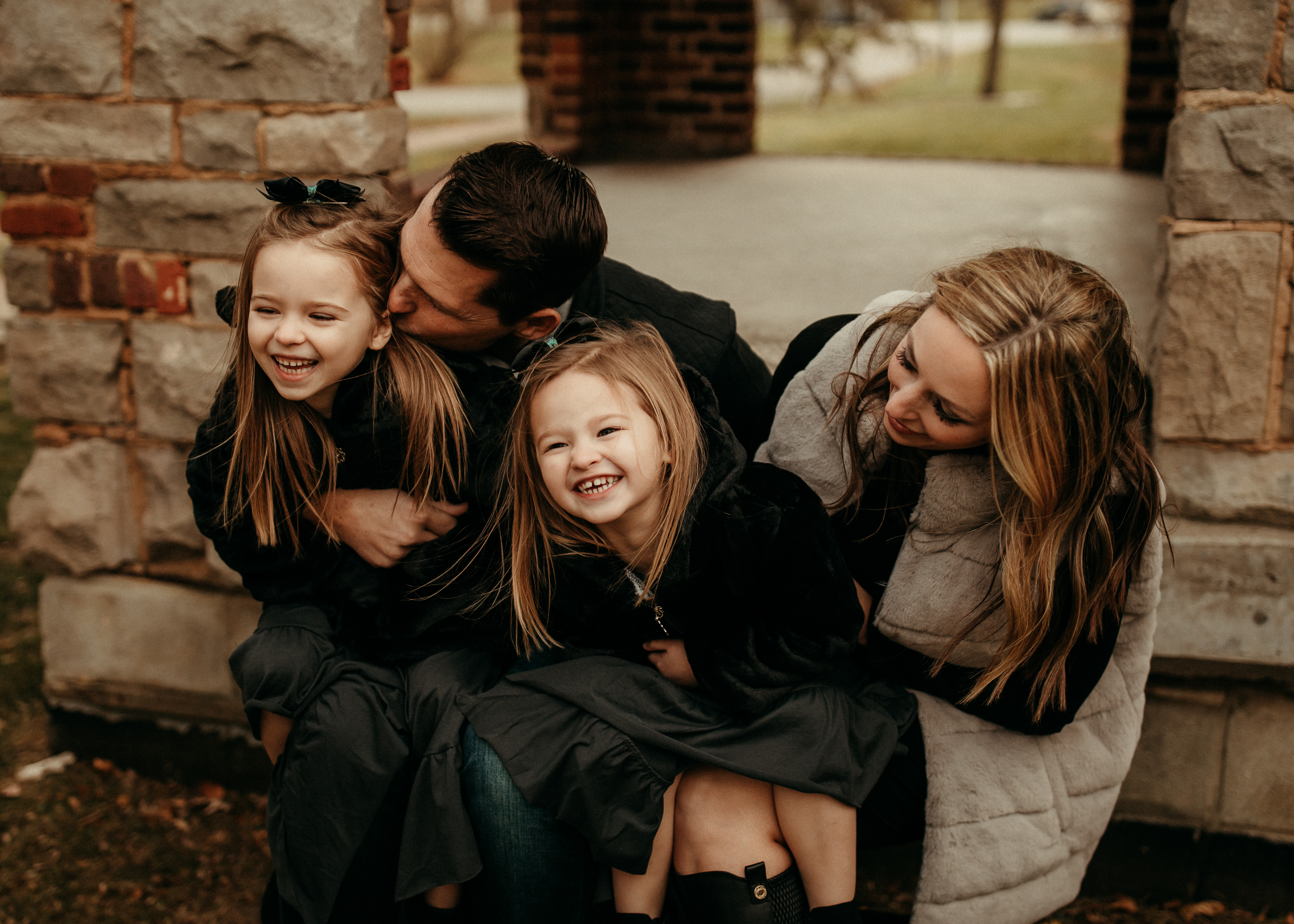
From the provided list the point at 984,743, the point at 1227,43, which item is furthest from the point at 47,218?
the point at 1227,43

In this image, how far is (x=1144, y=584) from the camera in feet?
5.86

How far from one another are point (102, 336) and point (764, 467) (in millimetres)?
1599

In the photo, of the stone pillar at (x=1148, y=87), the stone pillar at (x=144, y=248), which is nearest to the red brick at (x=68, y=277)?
the stone pillar at (x=144, y=248)

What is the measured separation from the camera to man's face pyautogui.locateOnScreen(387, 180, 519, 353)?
187 centimetres

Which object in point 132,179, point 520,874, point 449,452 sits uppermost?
point 132,179

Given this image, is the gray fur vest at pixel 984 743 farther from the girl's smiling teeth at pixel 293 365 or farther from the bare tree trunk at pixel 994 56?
the bare tree trunk at pixel 994 56

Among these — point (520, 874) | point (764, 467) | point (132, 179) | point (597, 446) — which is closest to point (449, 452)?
point (597, 446)

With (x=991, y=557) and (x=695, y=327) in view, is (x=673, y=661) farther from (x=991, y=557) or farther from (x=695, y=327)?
(x=695, y=327)

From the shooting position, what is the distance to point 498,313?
194 centimetres

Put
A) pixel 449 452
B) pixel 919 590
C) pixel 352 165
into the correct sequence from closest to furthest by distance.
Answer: pixel 919 590 → pixel 449 452 → pixel 352 165

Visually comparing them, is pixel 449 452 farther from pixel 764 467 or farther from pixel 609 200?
pixel 609 200

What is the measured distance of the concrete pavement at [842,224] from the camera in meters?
3.16

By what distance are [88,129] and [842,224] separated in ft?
9.12

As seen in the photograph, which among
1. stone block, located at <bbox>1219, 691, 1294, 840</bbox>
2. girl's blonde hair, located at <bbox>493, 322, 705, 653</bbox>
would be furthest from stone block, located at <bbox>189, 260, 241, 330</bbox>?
stone block, located at <bbox>1219, 691, 1294, 840</bbox>
